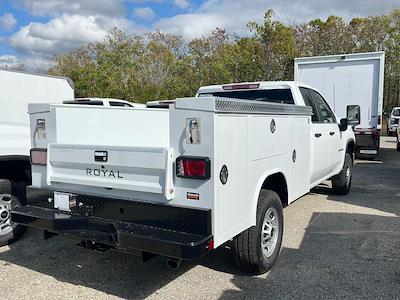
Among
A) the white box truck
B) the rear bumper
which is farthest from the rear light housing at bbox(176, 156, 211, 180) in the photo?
the white box truck

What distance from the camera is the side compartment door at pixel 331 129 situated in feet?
21.9

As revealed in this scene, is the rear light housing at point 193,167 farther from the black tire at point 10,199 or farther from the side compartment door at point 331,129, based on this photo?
the side compartment door at point 331,129

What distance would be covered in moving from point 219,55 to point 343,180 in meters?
15.7

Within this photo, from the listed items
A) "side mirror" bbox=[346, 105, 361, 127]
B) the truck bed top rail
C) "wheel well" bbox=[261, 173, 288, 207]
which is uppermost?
the truck bed top rail

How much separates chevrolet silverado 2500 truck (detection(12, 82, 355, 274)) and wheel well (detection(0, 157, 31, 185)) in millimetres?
1087

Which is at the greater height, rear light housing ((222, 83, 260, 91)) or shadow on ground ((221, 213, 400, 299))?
rear light housing ((222, 83, 260, 91))

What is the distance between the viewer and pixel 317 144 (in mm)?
6125

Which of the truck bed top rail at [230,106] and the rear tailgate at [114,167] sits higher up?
the truck bed top rail at [230,106]

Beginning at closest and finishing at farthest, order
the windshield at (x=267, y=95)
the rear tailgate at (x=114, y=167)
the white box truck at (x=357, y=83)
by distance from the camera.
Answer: the rear tailgate at (x=114, y=167) → the windshield at (x=267, y=95) → the white box truck at (x=357, y=83)

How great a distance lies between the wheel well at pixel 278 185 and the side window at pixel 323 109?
2.14 m

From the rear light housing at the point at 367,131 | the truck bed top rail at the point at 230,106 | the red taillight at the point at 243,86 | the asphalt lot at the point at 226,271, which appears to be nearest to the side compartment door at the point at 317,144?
the red taillight at the point at 243,86

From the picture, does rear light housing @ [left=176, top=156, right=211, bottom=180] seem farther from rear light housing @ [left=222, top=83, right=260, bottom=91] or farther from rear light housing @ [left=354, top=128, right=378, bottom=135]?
rear light housing @ [left=354, top=128, right=378, bottom=135]

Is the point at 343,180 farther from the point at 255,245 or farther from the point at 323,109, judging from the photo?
the point at 255,245

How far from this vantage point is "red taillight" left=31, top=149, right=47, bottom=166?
424 centimetres
